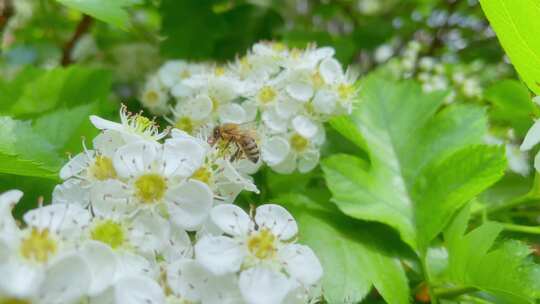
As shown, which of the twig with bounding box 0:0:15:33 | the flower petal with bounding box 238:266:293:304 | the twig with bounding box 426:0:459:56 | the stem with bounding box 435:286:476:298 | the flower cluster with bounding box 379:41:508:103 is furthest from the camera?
the twig with bounding box 426:0:459:56

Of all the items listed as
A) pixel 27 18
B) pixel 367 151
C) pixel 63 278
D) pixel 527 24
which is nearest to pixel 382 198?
pixel 367 151

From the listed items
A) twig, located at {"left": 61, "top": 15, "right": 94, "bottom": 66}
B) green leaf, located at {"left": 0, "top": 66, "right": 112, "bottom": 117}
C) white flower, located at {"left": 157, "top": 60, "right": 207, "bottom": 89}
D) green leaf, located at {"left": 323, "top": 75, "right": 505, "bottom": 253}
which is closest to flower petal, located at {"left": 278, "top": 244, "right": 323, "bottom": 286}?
green leaf, located at {"left": 323, "top": 75, "right": 505, "bottom": 253}

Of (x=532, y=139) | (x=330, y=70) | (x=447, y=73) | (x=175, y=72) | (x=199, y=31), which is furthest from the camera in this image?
(x=447, y=73)

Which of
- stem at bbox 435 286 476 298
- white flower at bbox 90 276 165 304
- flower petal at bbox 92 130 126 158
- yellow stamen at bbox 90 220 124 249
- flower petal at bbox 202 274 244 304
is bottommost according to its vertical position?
stem at bbox 435 286 476 298

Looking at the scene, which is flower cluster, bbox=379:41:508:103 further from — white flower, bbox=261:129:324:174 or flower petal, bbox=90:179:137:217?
flower petal, bbox=90:179:137:217

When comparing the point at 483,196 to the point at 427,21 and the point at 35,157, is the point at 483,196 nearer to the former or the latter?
the point at 35,157

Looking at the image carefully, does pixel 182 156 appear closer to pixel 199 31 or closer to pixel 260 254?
pixel 260 254

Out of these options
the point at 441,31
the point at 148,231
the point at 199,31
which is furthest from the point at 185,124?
the point at 441,31
